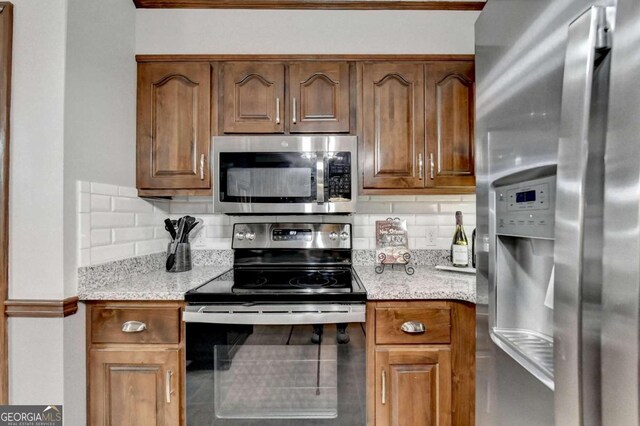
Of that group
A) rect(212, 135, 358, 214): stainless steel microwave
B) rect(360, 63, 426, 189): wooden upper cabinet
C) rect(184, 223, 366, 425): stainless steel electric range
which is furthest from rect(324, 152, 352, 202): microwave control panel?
rect(184, 223, 366, 425): stainless steel electric range

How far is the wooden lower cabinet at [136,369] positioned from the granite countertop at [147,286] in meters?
0.07

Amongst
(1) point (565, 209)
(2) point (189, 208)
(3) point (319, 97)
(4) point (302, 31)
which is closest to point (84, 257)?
(2) point (189, 208)

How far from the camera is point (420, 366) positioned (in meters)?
1.46

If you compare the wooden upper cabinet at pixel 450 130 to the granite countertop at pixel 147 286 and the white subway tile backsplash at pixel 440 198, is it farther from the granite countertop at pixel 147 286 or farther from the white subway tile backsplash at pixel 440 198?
the granite countertop at pixel 147 286

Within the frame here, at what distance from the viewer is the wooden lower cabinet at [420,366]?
1435 millimetres

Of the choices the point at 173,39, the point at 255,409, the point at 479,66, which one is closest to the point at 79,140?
the point at 173,39

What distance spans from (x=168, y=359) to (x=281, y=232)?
90 cm

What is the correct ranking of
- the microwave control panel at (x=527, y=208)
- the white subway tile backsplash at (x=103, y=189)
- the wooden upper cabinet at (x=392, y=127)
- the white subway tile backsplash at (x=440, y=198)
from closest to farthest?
the microwave control panel at (x=527, y=208) → the white subway tile backsplash at (x=103, y=189) → the wooden upper cabinet at (x=392, y=127) → the white subway tile backsplash at (x=440, y=198)

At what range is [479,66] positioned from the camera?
35.1 inches

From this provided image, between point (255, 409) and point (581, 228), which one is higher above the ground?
point (581, 228)

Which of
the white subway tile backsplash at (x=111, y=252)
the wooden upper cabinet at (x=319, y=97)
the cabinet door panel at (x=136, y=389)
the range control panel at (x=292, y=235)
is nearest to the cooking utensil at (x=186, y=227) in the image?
the white subway tile backsplash at (x=111, y=252)

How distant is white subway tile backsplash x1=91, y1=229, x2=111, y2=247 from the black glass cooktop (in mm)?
533

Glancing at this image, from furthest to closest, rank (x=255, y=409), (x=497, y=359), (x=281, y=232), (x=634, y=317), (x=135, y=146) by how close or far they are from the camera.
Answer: (x=281, y=232) → (x=135, y=146) → (x=255, y=409) → (x=497, y=359) → (x=634, y=317)

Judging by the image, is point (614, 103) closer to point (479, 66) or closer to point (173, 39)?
point (479, 66)
